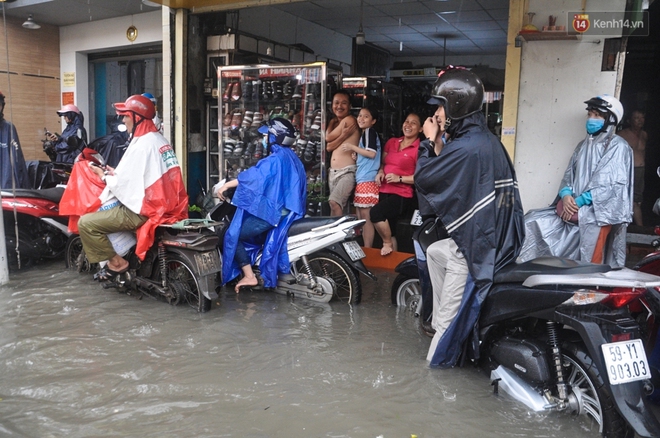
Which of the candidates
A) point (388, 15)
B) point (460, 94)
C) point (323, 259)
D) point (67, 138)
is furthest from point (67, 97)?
point (460, 94)

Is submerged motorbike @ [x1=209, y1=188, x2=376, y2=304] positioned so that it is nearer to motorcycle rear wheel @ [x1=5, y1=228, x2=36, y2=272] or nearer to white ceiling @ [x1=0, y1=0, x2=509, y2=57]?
motorcycle rear wheel @ [x1=5, y1=228, x2=36, y2=272]

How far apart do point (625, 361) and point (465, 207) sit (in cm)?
119

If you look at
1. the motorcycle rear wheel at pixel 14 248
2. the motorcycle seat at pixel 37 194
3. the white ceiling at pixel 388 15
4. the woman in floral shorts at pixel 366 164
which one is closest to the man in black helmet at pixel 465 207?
the woman in floral shorts at pixel 366 164

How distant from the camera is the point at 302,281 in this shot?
527cm

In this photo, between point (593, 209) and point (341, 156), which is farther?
point (341, 156)

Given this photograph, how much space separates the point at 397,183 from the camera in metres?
6.29

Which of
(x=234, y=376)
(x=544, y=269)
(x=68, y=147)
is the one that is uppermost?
(x=68, y=147)

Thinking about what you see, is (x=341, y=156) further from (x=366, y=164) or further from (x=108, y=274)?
(x=108, y=274)

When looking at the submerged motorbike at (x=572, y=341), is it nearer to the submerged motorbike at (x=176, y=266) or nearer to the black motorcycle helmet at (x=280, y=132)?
the submerged motorbike at (x=176, y=266)

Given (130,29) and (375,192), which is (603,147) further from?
(130,29)

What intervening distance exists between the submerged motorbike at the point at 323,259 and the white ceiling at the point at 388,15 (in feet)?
12.3

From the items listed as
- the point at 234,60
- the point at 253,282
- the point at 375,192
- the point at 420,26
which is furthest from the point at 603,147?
the point at 420,26

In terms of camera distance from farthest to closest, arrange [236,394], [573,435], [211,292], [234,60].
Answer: [234,60], [211,292], [236,394], [573,435]

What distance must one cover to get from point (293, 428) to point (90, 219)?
2.85 m
